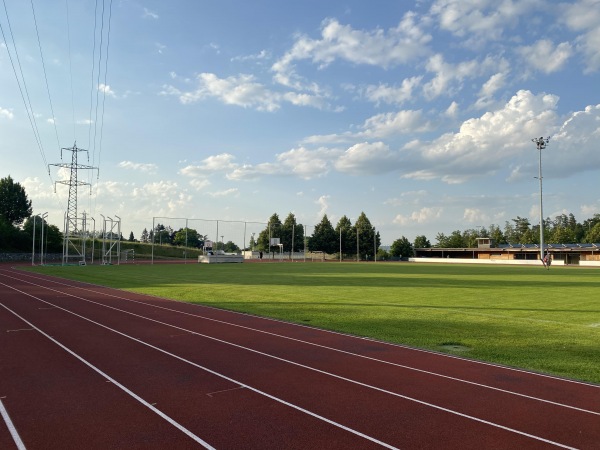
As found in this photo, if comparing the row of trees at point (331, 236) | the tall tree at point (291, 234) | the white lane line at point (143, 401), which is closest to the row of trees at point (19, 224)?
the row of trees at point (331, 236)

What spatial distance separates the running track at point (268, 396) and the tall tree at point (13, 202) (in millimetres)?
103217

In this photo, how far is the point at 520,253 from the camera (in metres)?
89.4

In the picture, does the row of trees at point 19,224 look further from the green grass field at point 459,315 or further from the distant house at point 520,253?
the distant house at point 520,253

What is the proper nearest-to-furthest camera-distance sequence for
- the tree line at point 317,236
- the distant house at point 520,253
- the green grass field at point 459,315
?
the green grass field at point 459,315, the distant house at point 520,253, the tree line at point 317,236

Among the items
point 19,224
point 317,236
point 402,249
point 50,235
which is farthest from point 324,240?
point 19,224

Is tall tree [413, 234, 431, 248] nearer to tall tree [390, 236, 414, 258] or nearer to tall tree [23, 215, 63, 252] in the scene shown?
tall tree [390, 236, 414, 258]

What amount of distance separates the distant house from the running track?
67.9 m

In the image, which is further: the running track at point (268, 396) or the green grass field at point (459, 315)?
the green grass field at point (459, 315)

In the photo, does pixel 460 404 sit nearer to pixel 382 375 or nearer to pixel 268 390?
pixel 382 375

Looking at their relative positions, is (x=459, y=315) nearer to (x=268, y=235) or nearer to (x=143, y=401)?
(x=143, y=401)

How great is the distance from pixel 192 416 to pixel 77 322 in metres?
10.2

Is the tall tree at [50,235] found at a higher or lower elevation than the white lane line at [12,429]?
higher

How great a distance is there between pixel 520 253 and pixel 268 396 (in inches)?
3684

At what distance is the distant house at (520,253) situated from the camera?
73812 mm
